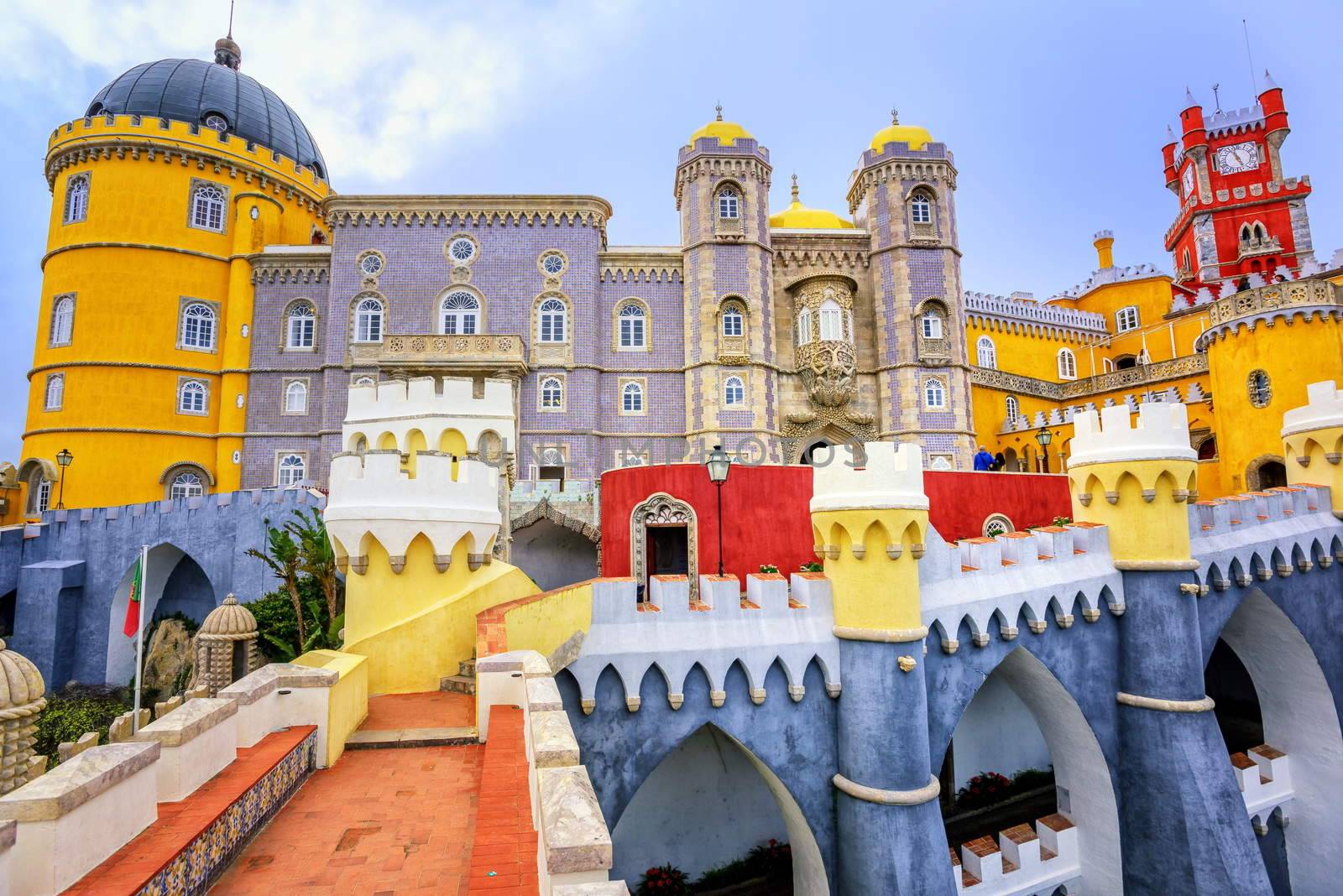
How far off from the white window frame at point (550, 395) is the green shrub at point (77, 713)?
15.7 meters

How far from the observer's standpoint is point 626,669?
8.50 m

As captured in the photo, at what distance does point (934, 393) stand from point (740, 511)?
51.0ft

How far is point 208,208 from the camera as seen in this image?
27438mm

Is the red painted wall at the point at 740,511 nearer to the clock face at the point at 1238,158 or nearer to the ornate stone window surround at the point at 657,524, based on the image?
the ornate stone window surround at the point at 657,524

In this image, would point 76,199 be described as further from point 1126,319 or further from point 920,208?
point 1126,319

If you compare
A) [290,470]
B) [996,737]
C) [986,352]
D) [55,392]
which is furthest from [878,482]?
[55,392]

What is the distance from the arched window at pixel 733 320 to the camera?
26.4 m

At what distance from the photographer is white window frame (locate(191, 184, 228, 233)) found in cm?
2705

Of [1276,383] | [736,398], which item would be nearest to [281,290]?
[736,398]

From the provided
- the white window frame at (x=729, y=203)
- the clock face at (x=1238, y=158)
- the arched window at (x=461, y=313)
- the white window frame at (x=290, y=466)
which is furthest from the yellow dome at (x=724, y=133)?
the clock face at (x=1238, y=158)

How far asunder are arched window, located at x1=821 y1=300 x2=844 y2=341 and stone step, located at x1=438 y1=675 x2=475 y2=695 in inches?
857

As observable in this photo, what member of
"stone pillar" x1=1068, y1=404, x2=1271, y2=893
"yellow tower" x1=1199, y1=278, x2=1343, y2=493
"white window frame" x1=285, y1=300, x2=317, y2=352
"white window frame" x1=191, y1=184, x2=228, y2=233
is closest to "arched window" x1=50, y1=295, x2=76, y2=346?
"white window frame" x1=191, y1=184, x2=228, y2=233

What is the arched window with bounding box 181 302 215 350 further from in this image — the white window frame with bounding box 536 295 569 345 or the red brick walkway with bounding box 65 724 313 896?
the red brick walkway with bounding box 65 724 313 896

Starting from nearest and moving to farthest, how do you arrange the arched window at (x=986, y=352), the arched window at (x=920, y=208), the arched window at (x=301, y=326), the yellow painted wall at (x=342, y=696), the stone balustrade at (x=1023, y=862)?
the yellow painted wall at (x=342, y=696) → the stone balustrade at (x=1023, y=862) → the arched window at (x=301, y=326) → the arched window at (x=920, y=208) → the arched window at (x=986, y=352)
